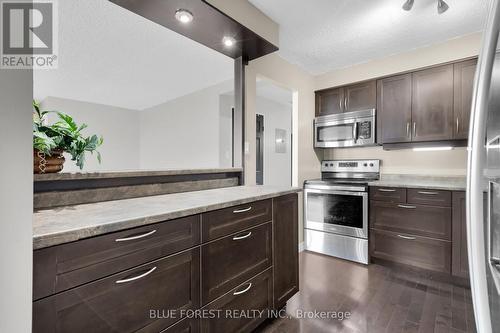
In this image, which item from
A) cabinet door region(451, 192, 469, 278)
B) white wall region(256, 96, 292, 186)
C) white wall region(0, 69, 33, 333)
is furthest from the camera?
white wall region(256, 96, 292, 186)

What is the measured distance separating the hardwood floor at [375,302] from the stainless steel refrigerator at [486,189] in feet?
4.17

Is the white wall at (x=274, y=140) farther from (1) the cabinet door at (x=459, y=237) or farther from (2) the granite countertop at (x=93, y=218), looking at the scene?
(2) the granite countertop at (x=93, y=218)

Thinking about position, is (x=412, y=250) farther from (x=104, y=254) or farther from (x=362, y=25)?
(x=104, y=254)

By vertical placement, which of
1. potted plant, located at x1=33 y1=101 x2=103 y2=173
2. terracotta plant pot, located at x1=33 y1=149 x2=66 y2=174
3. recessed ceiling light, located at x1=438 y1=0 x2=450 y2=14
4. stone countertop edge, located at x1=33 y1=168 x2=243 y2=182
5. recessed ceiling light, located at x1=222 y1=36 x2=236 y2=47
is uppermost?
recessed ceiling light, located at x1=438 y1=0 x2=450 y2=14

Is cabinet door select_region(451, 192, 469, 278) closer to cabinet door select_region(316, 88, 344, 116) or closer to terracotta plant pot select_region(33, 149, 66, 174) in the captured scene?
cabinet door select_region(316, 88, 344, 116)

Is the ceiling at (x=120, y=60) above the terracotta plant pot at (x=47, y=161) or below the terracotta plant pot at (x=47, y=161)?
above

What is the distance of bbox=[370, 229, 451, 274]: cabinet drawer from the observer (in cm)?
231

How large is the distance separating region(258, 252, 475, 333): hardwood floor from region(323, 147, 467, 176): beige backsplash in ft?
3.93

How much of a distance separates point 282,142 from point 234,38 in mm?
3637

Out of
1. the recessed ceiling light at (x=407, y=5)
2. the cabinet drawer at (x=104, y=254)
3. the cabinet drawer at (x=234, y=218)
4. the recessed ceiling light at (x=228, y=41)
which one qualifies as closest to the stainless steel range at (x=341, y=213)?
the cabinet drawer at (x=234, y=218)

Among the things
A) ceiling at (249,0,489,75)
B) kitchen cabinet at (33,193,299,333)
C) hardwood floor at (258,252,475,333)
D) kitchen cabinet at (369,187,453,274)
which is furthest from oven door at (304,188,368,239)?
ceiling at (249,0,489,75)

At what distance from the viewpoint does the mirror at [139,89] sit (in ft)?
7.85

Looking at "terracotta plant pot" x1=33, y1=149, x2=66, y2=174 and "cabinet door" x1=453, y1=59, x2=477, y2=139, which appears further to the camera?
"cabinet door" x1=453, y1=59, x2=477, y2=139

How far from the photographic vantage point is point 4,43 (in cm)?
59
